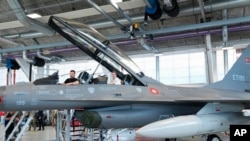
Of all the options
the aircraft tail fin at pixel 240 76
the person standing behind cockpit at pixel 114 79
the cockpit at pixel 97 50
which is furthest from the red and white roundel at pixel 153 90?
the aircraft tail fin at pixel 240 76

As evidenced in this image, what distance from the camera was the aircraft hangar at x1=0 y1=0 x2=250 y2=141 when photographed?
8070 millimetres

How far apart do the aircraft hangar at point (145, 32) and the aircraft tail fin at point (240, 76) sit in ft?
0.49

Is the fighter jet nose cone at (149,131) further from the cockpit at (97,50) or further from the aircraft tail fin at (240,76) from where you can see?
the aircraft tail fin at (240,76)

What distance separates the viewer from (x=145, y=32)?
9945 millimetres

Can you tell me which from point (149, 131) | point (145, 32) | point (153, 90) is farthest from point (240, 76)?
point (145, 32)

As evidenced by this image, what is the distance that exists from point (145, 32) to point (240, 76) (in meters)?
4.11

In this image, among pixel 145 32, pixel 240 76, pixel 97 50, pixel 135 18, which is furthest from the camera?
pixel 145 32

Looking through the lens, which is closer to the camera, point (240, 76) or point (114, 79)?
point (114, 79)

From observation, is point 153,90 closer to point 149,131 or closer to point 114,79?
point 114,79

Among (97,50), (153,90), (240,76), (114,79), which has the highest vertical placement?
(97,50)

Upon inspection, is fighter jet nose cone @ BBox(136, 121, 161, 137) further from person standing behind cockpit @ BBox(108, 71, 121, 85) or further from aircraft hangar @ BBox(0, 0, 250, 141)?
aircraft hangar @ BBox(0, 0, 250, 141)

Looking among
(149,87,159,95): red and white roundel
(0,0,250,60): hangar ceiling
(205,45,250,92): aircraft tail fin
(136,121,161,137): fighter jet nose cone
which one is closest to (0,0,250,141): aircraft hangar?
(0,0,250,60): hangar ceiling

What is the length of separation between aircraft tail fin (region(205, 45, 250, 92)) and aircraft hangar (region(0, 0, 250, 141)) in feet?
0.49

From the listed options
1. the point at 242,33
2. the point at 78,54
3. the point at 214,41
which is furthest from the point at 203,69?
the point at 78,54
